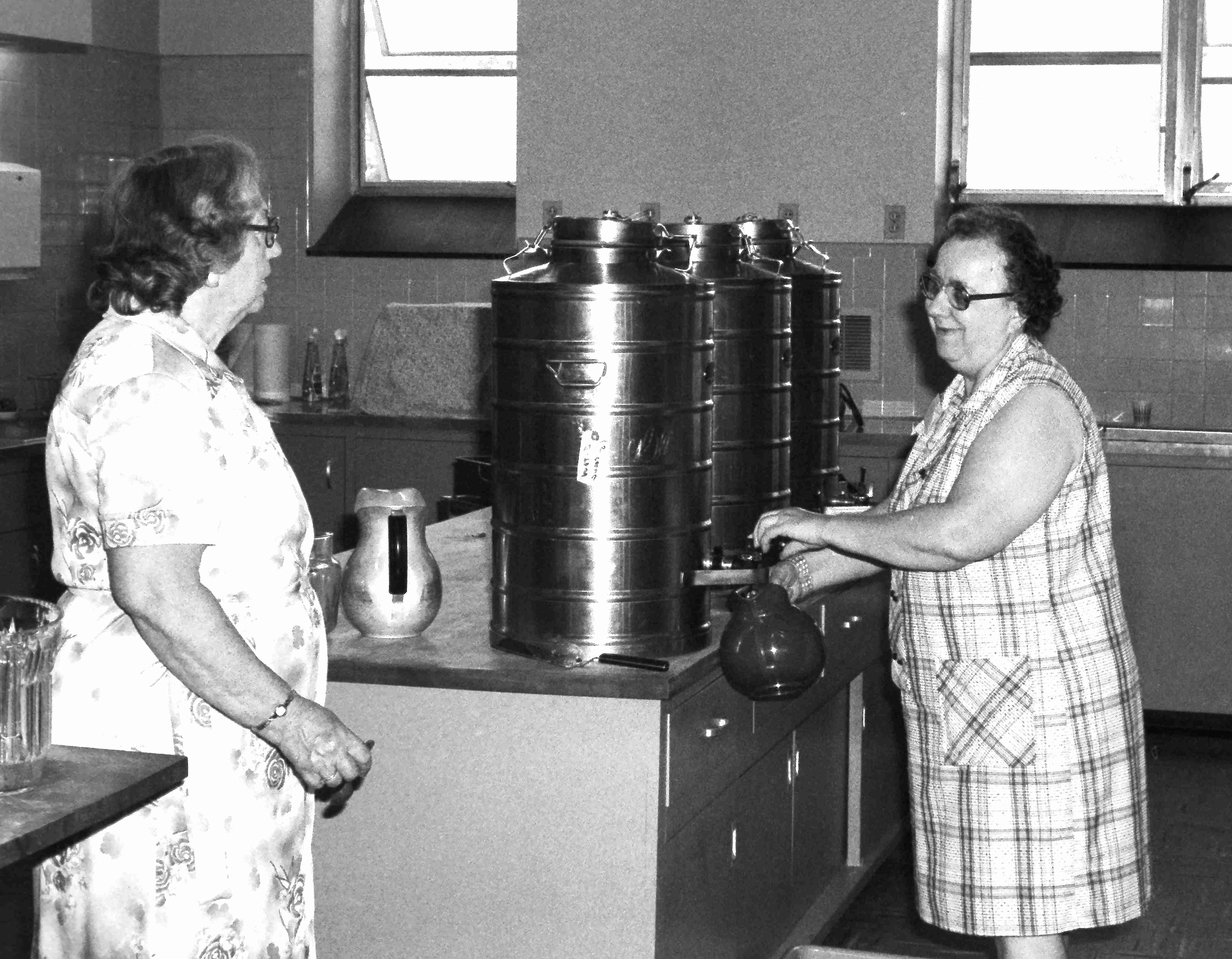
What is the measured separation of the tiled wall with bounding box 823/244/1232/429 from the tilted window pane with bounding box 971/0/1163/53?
3.00ft

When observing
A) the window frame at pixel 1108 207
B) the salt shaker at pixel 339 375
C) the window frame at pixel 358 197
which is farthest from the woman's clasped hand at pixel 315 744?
the window frame at pixel 358 197

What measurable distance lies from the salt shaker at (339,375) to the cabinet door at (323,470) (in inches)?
14.0

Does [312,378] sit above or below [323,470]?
above

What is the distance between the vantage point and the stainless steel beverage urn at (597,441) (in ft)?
8.84

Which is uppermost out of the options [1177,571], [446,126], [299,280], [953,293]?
[446,126]

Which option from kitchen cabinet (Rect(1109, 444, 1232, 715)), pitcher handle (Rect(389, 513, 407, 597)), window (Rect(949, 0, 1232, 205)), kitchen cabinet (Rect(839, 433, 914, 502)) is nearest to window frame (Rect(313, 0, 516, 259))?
kitchen cabinet (Rect(839, 433, 914, 502))

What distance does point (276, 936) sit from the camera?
2.20 meters

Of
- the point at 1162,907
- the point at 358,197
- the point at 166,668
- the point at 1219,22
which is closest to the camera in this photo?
the point at 166,668

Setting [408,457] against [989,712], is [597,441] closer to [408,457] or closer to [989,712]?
[989,712]

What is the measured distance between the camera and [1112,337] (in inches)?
248

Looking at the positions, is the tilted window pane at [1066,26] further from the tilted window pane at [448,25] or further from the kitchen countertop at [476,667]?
the kitchen countertop at [476,667]

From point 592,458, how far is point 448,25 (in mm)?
5074

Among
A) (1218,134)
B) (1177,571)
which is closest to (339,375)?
(1177,571)

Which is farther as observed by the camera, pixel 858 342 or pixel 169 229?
pixel 858 342
